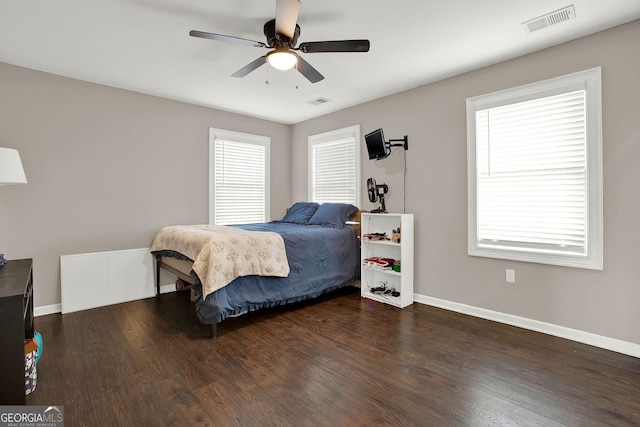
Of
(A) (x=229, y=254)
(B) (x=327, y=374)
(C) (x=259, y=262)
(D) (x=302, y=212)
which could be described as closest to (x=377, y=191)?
(D) (x=302, y=212)

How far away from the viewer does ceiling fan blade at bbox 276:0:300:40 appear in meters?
1.87

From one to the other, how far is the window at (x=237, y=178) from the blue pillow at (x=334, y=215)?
3.84ft

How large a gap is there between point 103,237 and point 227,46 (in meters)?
2.61

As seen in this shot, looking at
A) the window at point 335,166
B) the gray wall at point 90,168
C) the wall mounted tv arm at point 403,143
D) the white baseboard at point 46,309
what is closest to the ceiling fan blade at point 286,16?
the wall mounted tv arm at point 403,143

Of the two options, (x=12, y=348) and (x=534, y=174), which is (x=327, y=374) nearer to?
(x=12, y=348)

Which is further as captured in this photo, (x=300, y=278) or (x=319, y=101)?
(x=319, y=101)

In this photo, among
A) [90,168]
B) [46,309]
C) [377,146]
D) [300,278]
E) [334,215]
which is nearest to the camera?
[46,309]

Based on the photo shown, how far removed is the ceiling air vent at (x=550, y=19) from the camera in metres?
2.28

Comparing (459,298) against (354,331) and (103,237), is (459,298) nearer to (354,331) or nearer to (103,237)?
(354,331)

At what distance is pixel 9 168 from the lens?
7.45 feet

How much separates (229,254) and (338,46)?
6.27 ft

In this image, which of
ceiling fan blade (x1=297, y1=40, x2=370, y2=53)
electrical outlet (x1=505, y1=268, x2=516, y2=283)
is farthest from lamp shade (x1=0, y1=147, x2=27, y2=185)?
electrical outlet (x1=505, y1=268, x2=516, y2=283)

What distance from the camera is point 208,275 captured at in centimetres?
268

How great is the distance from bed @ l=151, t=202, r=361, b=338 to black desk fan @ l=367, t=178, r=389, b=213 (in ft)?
1.33
